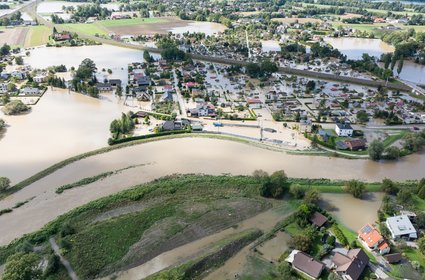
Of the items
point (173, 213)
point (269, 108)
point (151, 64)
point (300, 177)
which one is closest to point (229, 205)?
point (173, 213)

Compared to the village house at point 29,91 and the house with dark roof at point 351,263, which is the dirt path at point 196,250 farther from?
the village house at point 29,91

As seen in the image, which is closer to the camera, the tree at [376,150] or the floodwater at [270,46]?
the tree at [376,150]

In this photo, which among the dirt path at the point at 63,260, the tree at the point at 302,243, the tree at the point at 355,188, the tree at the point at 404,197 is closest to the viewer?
the dirt path at the point at 63,260

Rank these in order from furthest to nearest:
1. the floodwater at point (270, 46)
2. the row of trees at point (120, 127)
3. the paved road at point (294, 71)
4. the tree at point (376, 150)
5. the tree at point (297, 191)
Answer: the floodwater at point (270, 46)
the paved road at point (294, 71)
the row of trees at point (120, 127)
the tree at point (376, 150)
the tree at point (297, 191)

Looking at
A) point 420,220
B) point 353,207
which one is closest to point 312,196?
point 353,207

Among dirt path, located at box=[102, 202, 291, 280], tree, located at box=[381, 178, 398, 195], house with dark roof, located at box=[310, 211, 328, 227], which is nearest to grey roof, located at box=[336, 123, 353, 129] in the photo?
tree, located at box=[381, 178, 398, 195]

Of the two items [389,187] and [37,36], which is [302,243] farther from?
[37,36]

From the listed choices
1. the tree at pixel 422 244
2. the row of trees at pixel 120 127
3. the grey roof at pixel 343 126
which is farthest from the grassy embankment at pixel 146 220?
the grey roof at pixel 343 126
